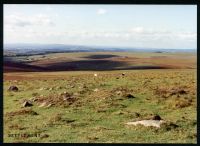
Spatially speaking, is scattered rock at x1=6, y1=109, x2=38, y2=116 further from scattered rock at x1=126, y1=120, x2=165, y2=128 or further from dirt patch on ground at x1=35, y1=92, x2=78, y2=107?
scattered rock at x1=126, y1=120, x2=165, y2=128

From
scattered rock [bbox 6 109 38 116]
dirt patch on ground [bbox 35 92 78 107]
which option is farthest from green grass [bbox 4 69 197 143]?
dirt patch on ground [bbox 35 92 78 107]

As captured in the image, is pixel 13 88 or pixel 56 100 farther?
pixel 13 88

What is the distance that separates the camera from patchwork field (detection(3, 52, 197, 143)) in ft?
50.0

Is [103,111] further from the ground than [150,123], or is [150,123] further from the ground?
[150,123]

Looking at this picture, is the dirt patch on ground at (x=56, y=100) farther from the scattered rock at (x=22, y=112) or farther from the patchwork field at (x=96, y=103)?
the scattered rock at (x=22, y=112)

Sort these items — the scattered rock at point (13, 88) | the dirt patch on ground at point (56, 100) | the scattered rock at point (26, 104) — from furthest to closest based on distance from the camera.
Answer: the scattered rock at point (13, 88), the dirt patch on ground at point (56, 100), the scattered rock at point (26, 104)

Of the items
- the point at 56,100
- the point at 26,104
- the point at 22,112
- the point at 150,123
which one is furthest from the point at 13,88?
the point at 150,123

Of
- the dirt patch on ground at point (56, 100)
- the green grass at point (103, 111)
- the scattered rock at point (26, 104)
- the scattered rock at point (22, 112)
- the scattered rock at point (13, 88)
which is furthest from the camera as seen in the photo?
the scattered rock at point (13, 88)

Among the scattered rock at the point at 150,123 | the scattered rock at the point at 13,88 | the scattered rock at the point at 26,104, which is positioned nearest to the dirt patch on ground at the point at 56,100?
the scattered rock at the point at 26,104

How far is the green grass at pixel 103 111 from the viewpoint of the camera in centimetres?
1497

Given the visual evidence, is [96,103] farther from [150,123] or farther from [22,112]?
[150,123]

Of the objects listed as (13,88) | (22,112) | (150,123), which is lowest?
(22,112)

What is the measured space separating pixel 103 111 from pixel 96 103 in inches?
54.7

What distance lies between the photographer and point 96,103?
19.8m
